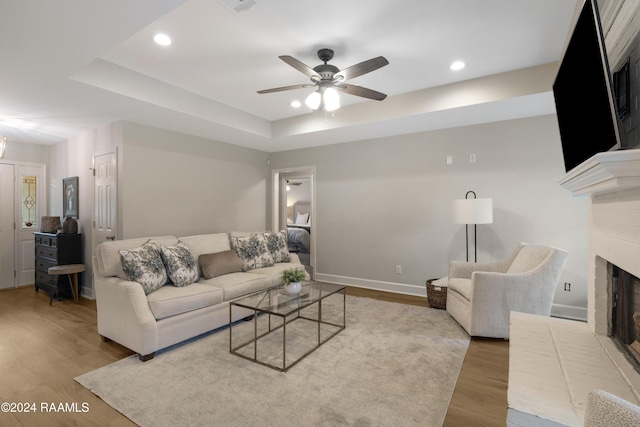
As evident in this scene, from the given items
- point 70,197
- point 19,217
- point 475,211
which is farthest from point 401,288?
point 19,217

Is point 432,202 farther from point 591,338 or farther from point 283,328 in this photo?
point 283,328

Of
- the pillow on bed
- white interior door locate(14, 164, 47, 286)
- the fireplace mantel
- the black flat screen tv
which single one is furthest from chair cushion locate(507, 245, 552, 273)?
white interior door locate(14, 164, 47, 286)

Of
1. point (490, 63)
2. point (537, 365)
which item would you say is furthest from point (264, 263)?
point (490, 63)

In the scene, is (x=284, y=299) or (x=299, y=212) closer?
(x=284, y=299)

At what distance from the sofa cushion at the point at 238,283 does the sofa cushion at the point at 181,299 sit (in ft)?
0.36

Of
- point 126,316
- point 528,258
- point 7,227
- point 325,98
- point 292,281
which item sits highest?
point 325,98

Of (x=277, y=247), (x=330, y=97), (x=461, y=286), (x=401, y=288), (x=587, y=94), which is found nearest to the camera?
(x=587, y=94)

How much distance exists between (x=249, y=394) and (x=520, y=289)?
260 centimetres

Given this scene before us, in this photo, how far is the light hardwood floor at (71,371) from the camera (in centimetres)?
191

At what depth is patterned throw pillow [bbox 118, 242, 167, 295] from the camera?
2.83 metres

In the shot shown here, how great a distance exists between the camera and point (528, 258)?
3.18 metres

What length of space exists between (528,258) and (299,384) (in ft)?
8.63

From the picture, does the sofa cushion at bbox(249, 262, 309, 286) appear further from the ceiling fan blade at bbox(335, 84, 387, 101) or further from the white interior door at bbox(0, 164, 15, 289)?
the white interior door at bbox(0, 164, 15, 289)

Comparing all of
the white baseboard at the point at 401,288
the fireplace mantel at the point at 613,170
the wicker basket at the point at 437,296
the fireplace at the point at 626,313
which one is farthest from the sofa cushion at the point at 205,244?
the fireplace at the point at 626,313
